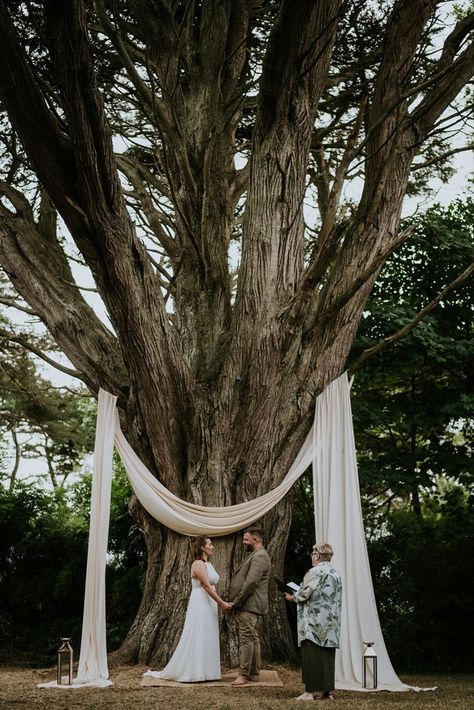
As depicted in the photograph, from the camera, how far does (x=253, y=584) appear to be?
25.3ft

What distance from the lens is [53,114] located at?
8281mm

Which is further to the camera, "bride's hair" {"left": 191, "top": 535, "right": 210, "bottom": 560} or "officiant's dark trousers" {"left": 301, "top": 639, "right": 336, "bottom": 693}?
"bride's hair" {"left": 191, "top": 535, "right": 210, "bottom": 560}

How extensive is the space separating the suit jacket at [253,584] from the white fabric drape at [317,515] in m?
0.47

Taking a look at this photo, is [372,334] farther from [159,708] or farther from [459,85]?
[159,708]

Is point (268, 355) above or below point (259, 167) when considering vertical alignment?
below

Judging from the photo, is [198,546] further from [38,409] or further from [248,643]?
[38,409]

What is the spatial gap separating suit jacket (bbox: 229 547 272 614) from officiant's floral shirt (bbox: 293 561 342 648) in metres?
0.69

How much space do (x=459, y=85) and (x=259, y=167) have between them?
2366 mm

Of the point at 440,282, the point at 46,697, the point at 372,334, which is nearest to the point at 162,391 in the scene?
the point at 46,697

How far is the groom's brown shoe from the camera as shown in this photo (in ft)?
23.9

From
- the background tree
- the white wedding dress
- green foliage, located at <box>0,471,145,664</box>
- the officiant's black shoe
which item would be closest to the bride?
the white wedding dress

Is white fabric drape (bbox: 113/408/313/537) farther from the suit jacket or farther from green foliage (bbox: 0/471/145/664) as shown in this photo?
green foliage (bbox: 0/471/145/664)

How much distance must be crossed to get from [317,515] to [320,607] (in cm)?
146

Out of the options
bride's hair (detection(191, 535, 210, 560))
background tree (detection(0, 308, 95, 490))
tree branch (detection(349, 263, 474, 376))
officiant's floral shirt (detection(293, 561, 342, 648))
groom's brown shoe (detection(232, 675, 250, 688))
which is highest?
background tree (detection(0, 308, 95, 490))
